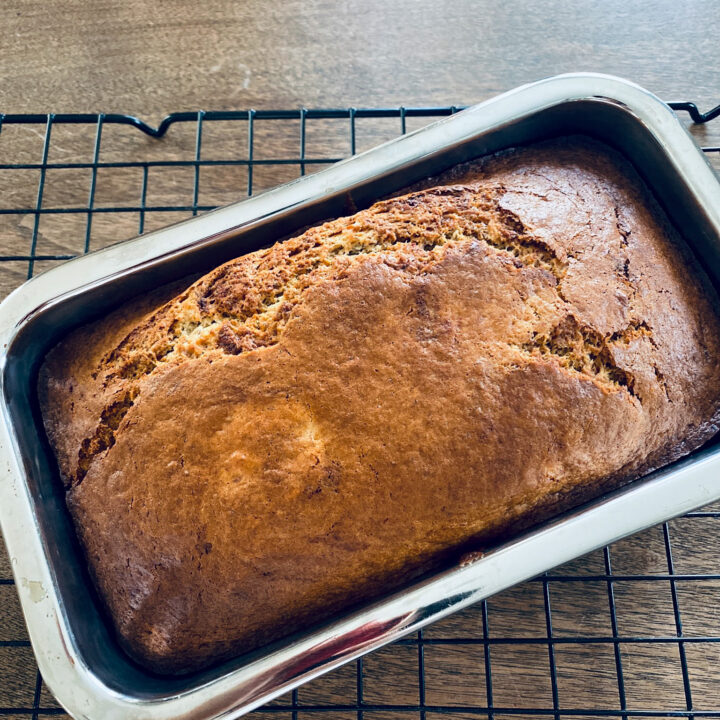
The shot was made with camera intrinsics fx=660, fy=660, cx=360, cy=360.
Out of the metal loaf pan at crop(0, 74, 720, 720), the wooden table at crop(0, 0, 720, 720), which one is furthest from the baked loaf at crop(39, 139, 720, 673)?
the wooden table at crop(0, 0, 720, 720)

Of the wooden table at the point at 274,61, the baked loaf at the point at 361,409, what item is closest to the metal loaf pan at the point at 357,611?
the baked loaf at the point at 361,409

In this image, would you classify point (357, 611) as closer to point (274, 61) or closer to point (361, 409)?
point (361, 409)

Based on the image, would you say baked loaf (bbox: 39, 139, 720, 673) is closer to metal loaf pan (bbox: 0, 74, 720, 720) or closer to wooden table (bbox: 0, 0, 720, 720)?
metal loaf pan (bbox: 0, 74, 720, 720)

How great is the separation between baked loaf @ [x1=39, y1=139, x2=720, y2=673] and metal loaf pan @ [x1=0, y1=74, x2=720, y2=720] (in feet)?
0.16

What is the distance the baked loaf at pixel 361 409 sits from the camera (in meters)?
0.95

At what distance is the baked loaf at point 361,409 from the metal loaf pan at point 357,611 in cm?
5

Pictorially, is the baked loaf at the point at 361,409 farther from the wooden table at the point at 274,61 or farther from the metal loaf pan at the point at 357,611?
the wooden table at the point at 274,61

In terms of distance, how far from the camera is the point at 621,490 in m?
1.04

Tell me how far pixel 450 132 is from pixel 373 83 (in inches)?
19.2

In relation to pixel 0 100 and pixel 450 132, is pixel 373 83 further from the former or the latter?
pixel 0 100

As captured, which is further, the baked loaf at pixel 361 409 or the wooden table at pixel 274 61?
the wooden table at pixel 274 61

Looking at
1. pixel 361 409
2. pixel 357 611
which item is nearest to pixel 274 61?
pixel 361 409

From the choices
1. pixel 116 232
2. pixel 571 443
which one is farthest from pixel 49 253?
pixel 571 443

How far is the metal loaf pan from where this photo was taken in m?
0.92
